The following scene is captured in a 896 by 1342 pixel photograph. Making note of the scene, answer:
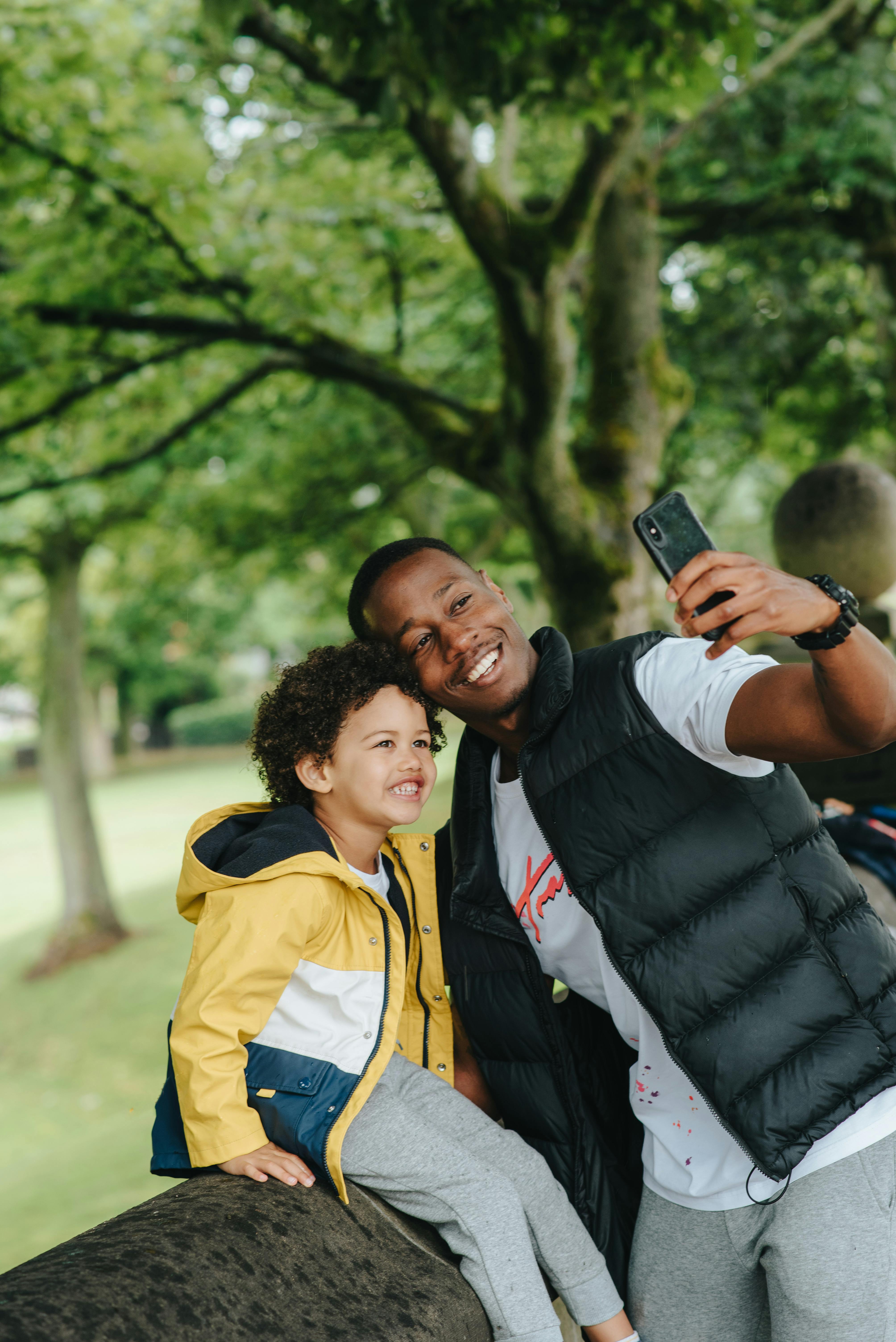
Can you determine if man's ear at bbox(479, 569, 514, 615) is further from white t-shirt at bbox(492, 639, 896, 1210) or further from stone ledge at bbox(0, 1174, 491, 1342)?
stone ledge at bbox(0, 1174, 491, 1342)

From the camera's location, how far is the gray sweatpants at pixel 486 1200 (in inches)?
80.7

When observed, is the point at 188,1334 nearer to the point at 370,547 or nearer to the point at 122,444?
the point at 122,444

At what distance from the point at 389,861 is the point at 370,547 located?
38.8 feet

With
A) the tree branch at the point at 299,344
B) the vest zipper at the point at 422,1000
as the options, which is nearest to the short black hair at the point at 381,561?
the vest zipper at the point at 422,1000

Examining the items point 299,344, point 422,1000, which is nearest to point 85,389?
point 299,344

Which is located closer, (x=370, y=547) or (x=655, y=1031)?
(x=655, y=1031)

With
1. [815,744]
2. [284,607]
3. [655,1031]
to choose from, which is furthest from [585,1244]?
[284,607]

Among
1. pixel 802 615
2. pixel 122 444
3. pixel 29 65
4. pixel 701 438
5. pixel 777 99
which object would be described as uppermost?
pixel 29 65

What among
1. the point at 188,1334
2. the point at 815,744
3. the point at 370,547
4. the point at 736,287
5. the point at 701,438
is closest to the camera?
the point at 188,1334

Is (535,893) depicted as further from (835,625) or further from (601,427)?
(601,427)

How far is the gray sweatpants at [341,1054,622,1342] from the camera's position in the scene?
6.72 ft

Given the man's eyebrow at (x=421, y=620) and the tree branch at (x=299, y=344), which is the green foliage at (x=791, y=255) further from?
the man's eyebrow at (x=421, y=620)

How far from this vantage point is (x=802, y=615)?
5.41 feet

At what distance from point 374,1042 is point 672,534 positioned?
119 cm
